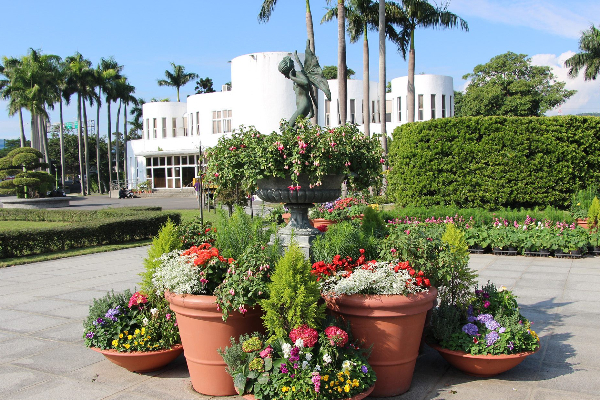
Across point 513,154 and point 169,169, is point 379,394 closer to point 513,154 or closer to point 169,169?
point 513,154

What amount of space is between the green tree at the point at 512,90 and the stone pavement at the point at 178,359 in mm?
32770

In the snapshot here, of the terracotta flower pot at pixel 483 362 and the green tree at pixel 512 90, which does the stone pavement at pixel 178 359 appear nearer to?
the terracotta flower pot at pixel 483 362

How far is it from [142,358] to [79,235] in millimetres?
8436

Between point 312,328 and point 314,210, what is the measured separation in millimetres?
9066

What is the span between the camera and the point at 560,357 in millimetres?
3959

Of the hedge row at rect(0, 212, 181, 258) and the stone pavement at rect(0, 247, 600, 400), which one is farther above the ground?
the hedge row at rect(0, 212, 181, 258)

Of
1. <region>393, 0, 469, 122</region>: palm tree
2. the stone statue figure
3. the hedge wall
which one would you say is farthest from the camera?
<region>393, 0, 469, 122</region>: palm tree

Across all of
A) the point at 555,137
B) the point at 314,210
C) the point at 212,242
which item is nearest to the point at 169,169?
the point at 314,210

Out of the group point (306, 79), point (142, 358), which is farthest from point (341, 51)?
point (142, 358)

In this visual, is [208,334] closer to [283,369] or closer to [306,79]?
[283,369]

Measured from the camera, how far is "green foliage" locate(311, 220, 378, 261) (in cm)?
403

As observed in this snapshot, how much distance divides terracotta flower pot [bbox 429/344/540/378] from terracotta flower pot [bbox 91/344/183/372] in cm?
210

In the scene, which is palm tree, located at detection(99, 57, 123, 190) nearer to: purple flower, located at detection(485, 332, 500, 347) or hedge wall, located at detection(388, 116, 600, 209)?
hedge wall, located at detection(388, 116, 600, 209)

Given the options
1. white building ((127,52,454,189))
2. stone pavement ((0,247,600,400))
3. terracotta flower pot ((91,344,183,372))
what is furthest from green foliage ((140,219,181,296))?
white building ((127,52,454,189))
